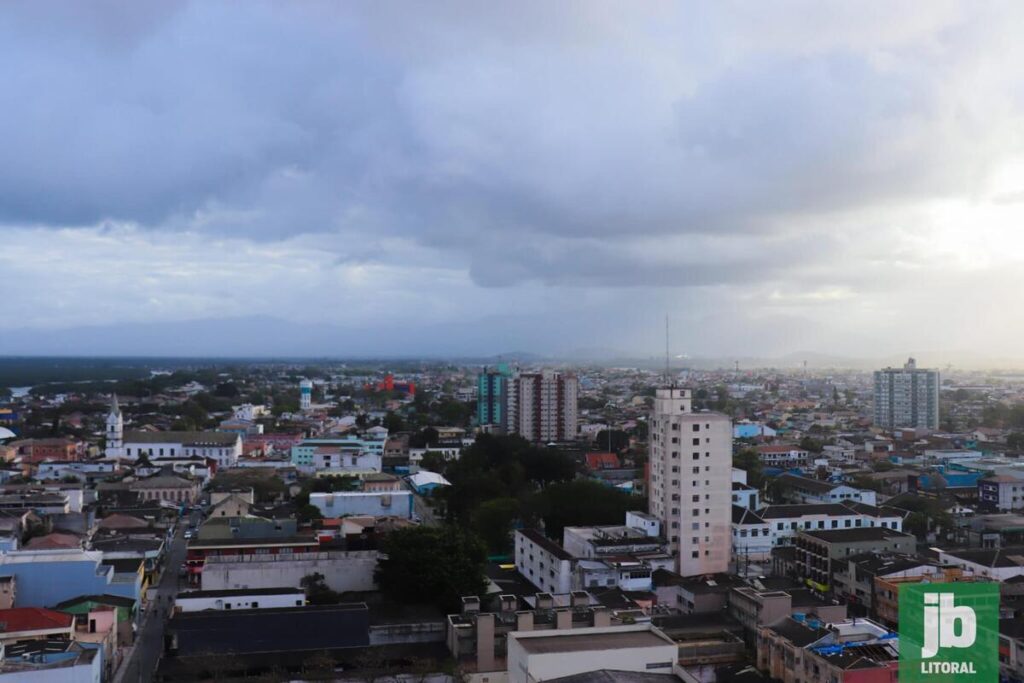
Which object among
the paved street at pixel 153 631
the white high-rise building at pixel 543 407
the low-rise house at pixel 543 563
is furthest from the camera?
the white high-rise building at pixel 543 407

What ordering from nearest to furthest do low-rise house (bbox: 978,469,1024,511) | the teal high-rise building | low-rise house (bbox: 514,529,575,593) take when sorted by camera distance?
low-rise house (bbox: 514,529,575,593), low-rise house (bbox: 978,469,1024,511), the teal high-rise building

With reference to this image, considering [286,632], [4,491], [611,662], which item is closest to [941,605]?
[611,662]

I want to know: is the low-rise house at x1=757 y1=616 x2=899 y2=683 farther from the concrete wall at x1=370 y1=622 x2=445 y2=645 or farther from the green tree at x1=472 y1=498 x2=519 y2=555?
the green tree at x1=472 y1=498 x2=519 y2=555

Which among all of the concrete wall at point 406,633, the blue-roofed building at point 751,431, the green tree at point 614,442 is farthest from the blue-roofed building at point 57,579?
the blue-roofed building at point 751,431

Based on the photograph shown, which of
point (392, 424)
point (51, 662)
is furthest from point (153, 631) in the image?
point (392, 424)

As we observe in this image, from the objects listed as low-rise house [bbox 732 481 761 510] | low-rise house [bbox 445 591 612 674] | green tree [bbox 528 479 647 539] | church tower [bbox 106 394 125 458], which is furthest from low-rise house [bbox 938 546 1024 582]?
church tower [bbox 106 394 125 458]

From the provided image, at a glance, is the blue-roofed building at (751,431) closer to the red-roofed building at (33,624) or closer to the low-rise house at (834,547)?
the low-rise house at (834,547)

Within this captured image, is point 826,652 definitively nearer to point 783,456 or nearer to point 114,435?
point 783,456
